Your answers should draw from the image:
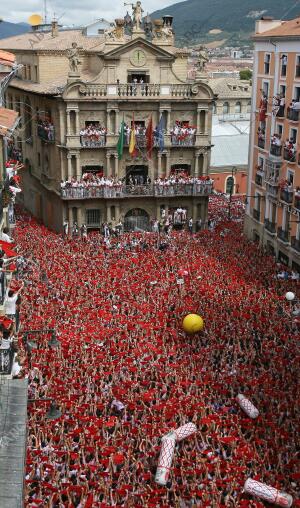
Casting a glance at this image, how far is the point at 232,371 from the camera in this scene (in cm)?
2594

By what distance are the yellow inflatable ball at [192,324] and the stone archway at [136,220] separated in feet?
65.8

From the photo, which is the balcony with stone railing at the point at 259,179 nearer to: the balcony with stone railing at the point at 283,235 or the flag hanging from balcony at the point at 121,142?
the balcony with stone railing at the point at 283,235

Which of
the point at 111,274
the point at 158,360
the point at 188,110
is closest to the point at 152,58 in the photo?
the point at 188,110

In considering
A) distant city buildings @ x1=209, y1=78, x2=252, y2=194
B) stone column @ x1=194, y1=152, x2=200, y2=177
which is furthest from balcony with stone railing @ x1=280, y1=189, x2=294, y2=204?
distant city buildings @ x1=209, y1=78, x2=252, y2=194

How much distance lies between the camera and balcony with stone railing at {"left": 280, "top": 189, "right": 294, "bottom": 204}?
4019 cm

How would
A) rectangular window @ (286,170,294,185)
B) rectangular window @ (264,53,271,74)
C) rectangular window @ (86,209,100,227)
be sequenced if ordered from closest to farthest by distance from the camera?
rectangular window @ (286,170,294,185) → rectangular window @ (264,53,271,74) → rectangular window @ (86,209,100,227)

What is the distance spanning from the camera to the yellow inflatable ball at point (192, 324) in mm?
29031

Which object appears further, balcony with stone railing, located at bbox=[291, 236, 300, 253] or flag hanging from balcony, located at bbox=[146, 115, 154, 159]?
flag hanging from balcony, located at bbox=[146, 115, 154, 159]

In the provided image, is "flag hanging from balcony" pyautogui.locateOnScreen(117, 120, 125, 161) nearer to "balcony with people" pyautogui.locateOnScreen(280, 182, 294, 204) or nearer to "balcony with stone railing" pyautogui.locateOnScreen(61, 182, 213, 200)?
"balcony with stone railing" pyautogui.locateOnScreen(61, 182, 213, 200)

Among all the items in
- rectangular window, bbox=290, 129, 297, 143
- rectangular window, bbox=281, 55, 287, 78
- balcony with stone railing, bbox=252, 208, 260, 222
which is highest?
rectangular window, bbox=281, 55, 287, 78

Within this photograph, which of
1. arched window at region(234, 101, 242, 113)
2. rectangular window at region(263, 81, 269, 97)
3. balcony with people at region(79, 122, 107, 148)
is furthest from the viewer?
arched window at region(234, 101, 242, 113)

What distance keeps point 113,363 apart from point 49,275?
10.8 m

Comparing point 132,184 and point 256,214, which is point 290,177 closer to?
point 256,214

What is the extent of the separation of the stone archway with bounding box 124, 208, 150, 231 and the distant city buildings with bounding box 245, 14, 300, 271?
25.7ft
